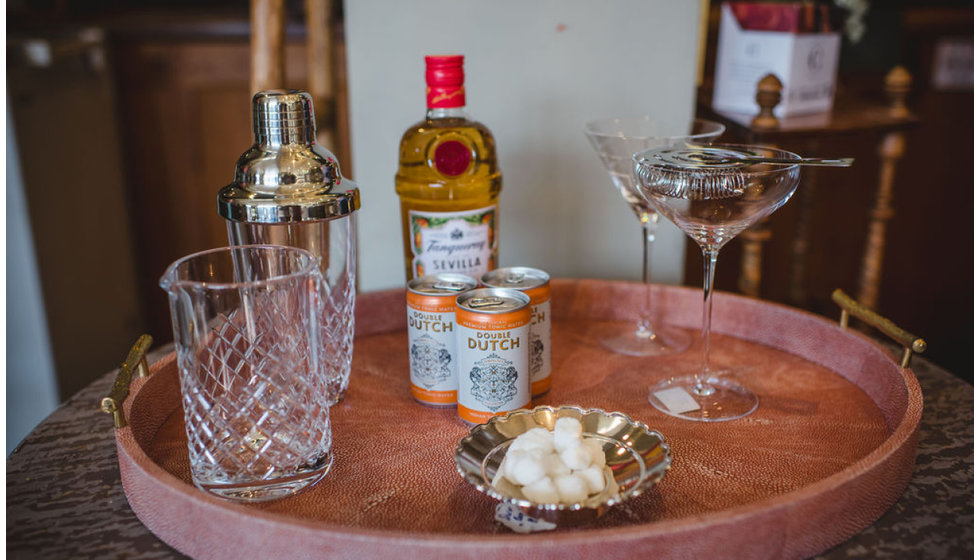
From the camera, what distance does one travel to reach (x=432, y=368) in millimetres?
712

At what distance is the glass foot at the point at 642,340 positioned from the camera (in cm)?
86

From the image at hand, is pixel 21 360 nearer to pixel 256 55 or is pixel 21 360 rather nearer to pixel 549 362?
pixel 256 55

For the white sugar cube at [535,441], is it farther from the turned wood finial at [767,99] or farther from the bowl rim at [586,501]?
the turned wood finial at [767,99]

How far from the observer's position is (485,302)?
2.18 feet

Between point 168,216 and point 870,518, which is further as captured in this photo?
point 168,216

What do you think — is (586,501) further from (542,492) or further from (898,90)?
(898,90)

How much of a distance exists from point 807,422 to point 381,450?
1.17ft

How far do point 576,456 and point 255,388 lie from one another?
0.75 ft

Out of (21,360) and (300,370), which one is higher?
(300,370)

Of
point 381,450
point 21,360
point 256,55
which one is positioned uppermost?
point 256,55

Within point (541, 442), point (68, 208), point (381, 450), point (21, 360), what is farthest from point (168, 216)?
point (541, 442)

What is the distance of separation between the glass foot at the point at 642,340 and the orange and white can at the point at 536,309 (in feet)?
0.49

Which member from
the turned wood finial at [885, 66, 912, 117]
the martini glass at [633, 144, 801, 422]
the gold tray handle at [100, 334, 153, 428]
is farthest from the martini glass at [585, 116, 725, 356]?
the turned wood finial at [885, 66, 912, 117]

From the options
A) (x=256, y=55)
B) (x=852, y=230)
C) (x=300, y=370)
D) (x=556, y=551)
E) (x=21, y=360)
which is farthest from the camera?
(x=852, y=230)
